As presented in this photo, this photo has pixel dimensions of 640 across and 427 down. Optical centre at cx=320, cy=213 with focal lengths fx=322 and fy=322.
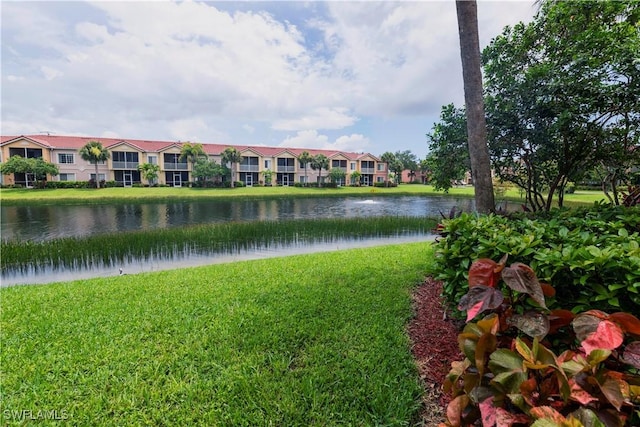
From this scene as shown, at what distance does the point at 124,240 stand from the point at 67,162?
116 feet

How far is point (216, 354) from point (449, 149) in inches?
193

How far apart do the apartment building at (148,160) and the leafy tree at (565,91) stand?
4074cm

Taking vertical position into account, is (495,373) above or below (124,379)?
above

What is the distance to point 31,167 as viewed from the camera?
104 feet

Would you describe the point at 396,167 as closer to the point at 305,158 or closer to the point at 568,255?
the point at 305,158

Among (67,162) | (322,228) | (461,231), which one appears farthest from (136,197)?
(461,231)

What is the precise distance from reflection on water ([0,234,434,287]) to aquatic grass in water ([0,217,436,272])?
0.88 ft

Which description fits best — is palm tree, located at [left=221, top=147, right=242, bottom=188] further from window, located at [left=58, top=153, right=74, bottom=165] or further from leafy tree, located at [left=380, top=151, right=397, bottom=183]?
leafy tree, located at [left=380, top=151, right=397, bottom=183]

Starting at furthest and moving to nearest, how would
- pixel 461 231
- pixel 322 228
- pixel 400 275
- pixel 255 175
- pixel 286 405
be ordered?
pixel 255 175 < pixel 322 228 < pixel 400 275 < pixel 461 231 < pixel 286 405

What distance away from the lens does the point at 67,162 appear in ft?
121

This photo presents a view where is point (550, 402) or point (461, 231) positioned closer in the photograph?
point (550, 402)

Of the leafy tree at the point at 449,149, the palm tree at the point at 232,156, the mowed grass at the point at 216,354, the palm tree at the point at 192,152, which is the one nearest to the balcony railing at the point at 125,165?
the palm tree at the point at 192,152

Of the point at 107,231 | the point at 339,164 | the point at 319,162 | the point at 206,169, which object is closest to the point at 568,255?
the point at 107,231

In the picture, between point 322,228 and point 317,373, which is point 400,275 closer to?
point 317,373
